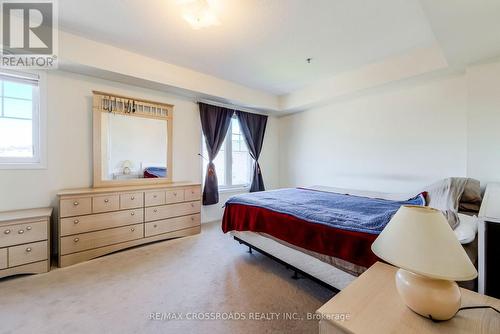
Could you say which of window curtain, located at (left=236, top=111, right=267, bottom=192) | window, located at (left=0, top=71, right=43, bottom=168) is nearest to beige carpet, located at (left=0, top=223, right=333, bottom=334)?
window, located at (left=0, top=71, right=43, bottom=168)

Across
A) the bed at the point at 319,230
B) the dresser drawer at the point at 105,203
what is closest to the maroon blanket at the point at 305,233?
the bed at the point at 319,230

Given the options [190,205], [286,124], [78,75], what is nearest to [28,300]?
[190,205]

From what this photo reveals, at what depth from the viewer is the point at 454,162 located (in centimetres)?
→ 272

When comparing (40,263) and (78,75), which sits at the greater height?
(78,75)

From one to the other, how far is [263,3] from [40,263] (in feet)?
10.8

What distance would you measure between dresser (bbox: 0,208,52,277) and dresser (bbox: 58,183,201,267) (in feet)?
0.42

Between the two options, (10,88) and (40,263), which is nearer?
(40,263)

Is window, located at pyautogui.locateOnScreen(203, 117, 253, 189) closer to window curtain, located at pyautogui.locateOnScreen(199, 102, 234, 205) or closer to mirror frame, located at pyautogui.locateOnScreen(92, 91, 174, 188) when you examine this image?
window curtain, located at pyautogui.locateOnScreen(199, 102, 234, 205)

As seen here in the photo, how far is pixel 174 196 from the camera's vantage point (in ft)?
10.3

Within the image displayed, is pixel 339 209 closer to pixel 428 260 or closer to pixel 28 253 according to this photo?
pixel 428 260

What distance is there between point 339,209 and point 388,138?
189cm

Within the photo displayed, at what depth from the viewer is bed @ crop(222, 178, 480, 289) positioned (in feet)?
4.92

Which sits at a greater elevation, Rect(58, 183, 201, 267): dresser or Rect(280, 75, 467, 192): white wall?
Rect(280, 75, 467, 192): white wall

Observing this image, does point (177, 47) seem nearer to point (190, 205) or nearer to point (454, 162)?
point (190, 205)
